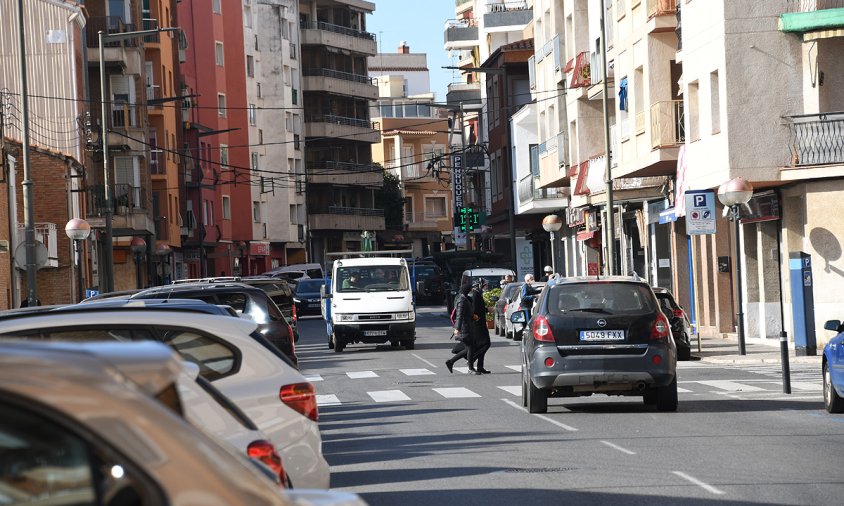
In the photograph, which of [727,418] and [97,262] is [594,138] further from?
[727,418]

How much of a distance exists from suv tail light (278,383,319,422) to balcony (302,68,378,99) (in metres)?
103

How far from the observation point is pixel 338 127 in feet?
369

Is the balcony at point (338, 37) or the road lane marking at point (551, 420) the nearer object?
the road lane marking at point (551, 420)

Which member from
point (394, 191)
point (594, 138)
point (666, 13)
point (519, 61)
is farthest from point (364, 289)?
point (394, 191)

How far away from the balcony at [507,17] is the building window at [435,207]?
44947 millimetres

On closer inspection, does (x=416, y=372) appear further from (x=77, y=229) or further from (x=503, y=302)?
(x=503, y=302)

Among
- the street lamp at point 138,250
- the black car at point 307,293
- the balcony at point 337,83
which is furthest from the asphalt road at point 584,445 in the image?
the balcony at point 337,83

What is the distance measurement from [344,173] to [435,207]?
32935mm

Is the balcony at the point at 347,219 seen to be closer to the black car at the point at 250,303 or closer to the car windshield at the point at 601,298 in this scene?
the black car at the point at 250,303

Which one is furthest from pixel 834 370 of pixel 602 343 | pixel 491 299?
pixel 491 299

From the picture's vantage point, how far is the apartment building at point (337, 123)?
111375mm

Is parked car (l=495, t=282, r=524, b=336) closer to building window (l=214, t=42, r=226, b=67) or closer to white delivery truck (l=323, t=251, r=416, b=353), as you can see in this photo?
white delivery truck (l=323, t=251, r=416, b=353)

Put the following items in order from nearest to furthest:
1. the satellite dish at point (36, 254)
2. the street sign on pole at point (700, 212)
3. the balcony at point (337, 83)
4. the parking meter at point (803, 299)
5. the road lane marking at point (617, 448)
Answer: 1. the road lane marking at point (617, 448)
2. the parking meter at point (803, 299)
3. the street sign on pole at point (700, 212)
4. the satellite dish at point (36, 254)
5. the balcony at point (337, 83)

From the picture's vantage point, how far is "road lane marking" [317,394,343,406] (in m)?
22.0
